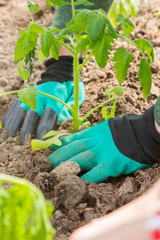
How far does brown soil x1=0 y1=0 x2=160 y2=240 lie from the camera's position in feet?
3.90

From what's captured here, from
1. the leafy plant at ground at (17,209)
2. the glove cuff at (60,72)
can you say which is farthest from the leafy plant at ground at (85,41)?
the leafy plant at ground at (17,209)

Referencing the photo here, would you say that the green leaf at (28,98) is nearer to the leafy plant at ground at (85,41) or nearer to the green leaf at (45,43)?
the leafy plant at ground at (85,41)

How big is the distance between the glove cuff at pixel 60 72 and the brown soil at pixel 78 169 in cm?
14

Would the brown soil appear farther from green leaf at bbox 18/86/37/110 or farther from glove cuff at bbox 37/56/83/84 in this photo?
green leaf at bbox 18/86/37/110

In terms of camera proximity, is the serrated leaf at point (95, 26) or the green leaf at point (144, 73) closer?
the serrated leaf at point (95, 26)

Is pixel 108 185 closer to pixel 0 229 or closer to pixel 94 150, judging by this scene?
pixel 94 150

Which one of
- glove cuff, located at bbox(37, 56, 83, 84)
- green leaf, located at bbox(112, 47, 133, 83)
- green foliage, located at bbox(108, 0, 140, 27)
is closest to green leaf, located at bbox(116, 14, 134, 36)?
Result: green leaf, located at bbox(112, 47, 133, 83)

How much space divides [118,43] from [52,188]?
1412mm

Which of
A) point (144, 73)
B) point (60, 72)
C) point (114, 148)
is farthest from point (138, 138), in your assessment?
point (60, 72)

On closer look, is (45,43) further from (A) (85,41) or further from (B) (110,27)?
(B) (110,27)

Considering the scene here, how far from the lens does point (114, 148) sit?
4.66 feet

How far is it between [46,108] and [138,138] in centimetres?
61

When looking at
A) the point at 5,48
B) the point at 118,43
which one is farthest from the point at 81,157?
the point at 5,48

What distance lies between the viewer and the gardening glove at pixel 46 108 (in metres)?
1.64
